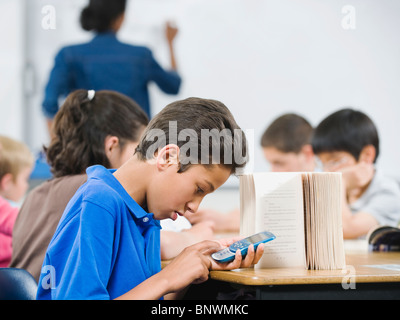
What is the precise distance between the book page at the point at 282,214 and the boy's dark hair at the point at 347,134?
4.03 feet

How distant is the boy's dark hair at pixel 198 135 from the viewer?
1.06m

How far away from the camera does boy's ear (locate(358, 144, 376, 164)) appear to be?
235 cm

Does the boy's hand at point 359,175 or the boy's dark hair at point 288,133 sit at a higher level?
the boy's dark hair at point 288,133

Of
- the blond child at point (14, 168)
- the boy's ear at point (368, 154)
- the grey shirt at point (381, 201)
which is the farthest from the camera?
the blond child at point (14, 168)

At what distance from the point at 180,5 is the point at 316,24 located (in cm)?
100

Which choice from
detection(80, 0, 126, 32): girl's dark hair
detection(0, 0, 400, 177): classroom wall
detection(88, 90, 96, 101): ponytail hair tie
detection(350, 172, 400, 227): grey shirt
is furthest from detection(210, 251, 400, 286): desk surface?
detection(80, 0, 126, 32): girl's dark hair

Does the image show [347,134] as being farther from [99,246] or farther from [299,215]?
[99,246]

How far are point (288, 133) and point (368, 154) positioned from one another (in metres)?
0.46

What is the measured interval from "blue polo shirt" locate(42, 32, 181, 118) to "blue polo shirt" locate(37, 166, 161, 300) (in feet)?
2.81

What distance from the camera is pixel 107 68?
2061 millimetres
